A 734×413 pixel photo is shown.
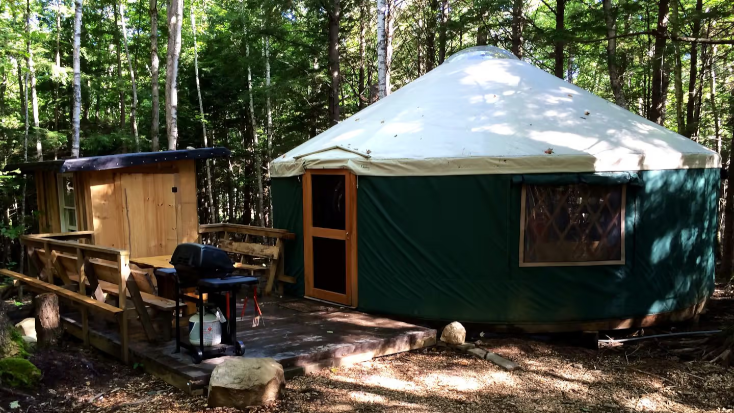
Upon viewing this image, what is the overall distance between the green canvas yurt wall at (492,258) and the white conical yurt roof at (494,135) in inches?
6.5

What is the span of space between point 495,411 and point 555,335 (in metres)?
2.20

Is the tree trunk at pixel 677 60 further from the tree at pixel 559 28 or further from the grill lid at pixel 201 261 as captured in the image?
the grill lid at pixel 201 261

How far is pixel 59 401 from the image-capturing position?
350 centimetres

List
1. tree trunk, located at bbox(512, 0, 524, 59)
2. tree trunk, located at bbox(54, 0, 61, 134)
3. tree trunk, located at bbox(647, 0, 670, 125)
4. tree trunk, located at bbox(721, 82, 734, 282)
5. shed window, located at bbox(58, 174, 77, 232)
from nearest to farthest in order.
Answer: shed window, located at bbox(58, 174, 77, 232) < tree trunk, located at bbox(647, 0, 670, 125) < tree trunk, located at bbox(721, 82, 734, 282) < tree trunk, located at bbox(512, 0, 524, 59) < tree trunk, located at bbox(54, 0, 61, 134)

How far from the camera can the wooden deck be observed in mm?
3883

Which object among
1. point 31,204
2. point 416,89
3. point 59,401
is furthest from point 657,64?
point 31,204

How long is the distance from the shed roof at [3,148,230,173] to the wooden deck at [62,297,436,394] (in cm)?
157

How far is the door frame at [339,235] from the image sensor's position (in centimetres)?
563

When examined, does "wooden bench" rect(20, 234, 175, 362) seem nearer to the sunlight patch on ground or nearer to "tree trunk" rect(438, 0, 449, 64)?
the sunlight patch on ground

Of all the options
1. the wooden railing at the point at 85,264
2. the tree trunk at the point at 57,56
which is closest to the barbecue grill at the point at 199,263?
the wooden railing at the point at 85,264

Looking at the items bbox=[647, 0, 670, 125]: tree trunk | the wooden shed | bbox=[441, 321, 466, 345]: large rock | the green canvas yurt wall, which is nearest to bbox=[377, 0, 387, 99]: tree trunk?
the wooden shed

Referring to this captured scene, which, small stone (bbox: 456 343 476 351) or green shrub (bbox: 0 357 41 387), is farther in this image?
small stone (bbox: 456 343 476 351)

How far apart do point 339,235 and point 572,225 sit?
7.99 ft

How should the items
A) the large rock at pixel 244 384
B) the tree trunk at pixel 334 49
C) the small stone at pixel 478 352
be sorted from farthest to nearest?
the tree trunk at pixel 334 49, the small stone at pixel 478 352, the large rock at pixel 244 384
